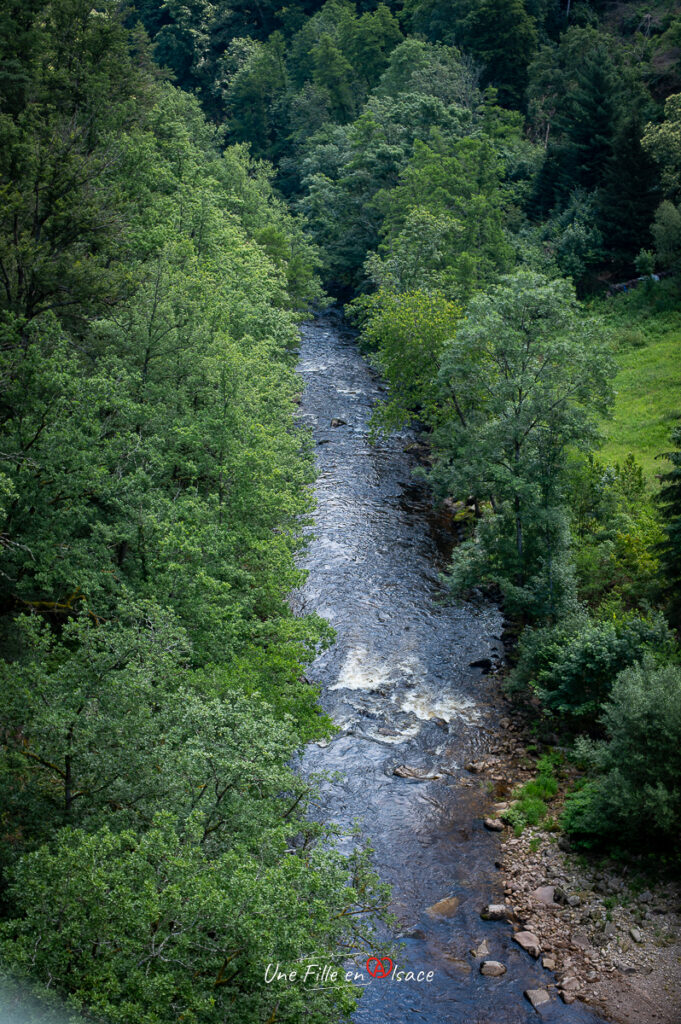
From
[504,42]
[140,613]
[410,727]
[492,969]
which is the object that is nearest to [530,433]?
[410,727]

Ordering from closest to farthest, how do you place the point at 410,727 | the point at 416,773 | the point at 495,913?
the point at 495,913, the point at 416,773, the point at 410,727

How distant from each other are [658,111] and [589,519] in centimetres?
3646

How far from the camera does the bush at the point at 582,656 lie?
20922mm

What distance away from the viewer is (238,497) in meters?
21.7

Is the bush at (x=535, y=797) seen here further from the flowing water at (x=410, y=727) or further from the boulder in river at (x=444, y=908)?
the boulder in river at (x=444, y=908)

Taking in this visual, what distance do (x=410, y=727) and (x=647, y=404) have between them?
2257 cm

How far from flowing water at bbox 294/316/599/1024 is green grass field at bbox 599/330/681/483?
9255mm

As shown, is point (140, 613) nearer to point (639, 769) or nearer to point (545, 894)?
point (545, 894)

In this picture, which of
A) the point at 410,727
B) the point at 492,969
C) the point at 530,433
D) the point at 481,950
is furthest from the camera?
the point at 530,433

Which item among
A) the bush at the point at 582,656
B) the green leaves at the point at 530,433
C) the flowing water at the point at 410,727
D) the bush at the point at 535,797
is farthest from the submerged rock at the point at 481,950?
the green leaves at the point at 530,433

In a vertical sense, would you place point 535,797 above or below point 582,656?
below

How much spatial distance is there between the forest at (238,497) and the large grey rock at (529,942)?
3165mm

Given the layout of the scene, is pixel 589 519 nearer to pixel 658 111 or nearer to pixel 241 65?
pixel 658 111

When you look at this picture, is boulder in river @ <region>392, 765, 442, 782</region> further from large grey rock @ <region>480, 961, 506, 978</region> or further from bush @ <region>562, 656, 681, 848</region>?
large grey rock @ <region>480, 961, 506, 978</region>
